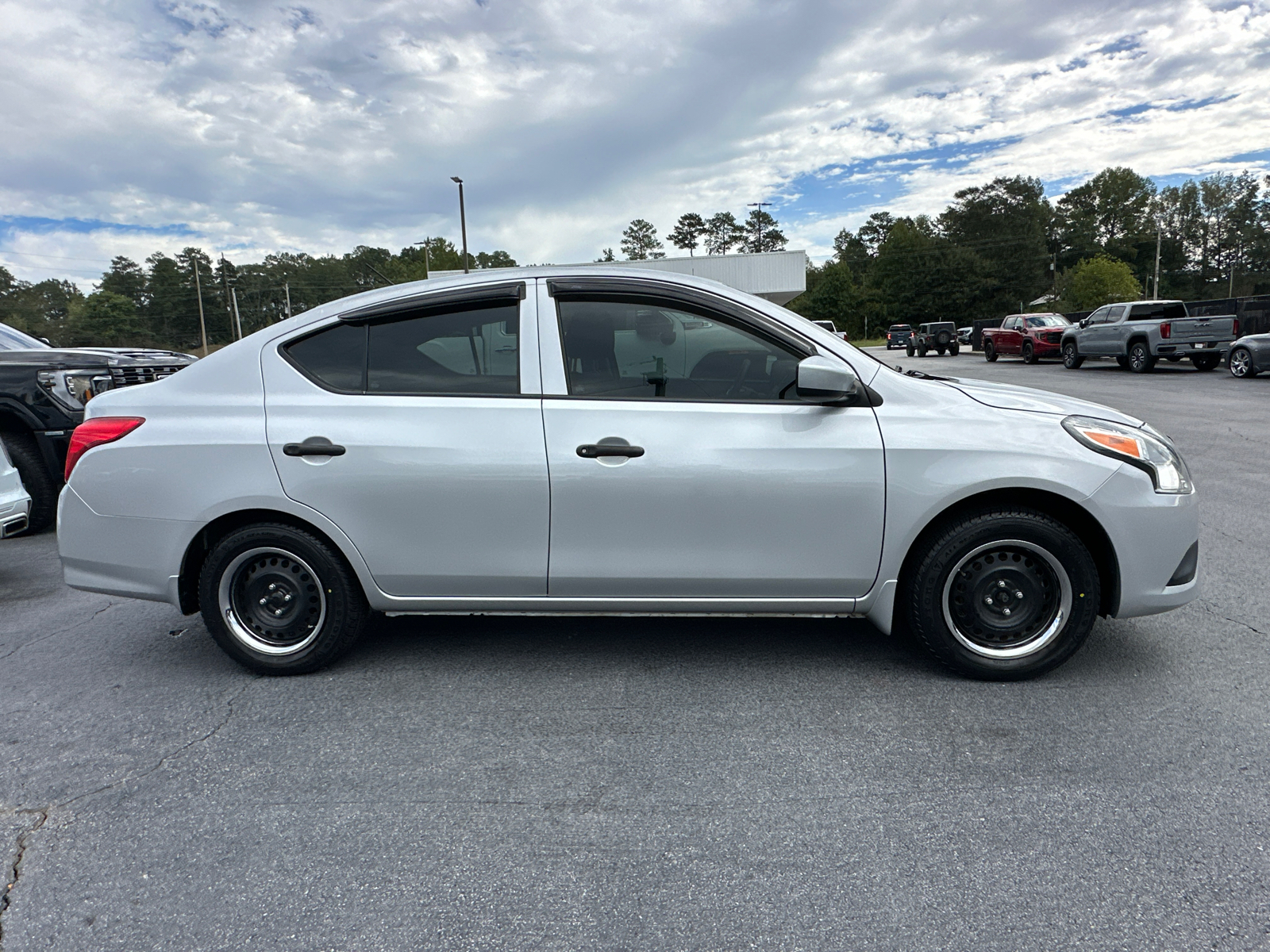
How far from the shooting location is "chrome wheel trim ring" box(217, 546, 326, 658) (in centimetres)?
349

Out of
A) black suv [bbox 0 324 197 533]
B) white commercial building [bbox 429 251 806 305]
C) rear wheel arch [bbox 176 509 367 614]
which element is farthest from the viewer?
white commercial building [bbox 429 251 806 305]

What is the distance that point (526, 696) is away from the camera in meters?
3.35

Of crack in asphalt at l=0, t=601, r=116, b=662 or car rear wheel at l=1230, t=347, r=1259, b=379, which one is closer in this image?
crack in asphalt at l=0, t=601, r=116, b=662

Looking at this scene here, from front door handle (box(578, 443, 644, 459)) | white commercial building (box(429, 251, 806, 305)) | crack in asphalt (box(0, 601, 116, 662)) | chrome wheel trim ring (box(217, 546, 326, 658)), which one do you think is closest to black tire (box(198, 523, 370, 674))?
chrome wheel trim ring (box(217, 546, 326, 658))

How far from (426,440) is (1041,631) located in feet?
8.74

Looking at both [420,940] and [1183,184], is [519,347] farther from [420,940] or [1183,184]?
[1183,184]

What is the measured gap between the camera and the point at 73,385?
6.85 meters

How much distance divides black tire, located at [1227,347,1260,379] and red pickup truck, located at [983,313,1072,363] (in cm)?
712

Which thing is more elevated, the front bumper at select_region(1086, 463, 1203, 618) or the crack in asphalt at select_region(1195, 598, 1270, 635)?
the front bumper at select_region(1086, 463, 1203, 618)

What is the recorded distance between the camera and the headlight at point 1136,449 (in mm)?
3283

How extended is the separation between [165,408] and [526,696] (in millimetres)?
1976

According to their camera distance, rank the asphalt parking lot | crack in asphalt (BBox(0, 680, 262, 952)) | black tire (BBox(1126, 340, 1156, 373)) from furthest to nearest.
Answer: black tire (BBox(1126, 340, 1156, 373)), crack in asphalt (BBox(0, 680, 262, 952)), the asphalt parking lot

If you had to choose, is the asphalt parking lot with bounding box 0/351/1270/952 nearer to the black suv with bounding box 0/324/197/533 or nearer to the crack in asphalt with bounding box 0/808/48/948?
the crack in asphalt with bounding box 0/808/48/948

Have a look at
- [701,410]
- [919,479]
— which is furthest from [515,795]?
[919,479]
